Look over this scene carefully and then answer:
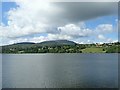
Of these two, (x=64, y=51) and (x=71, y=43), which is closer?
(x=71, y=43)

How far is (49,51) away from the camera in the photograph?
157 meters

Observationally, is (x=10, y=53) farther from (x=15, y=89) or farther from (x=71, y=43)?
(x=15, y=89)

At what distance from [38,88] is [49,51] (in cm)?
12728

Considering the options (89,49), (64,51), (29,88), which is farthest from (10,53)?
(29,88)

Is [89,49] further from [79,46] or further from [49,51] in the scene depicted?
[49,51]

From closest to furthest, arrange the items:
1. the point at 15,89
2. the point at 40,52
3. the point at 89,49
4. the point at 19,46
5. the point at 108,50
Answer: the point at 15,89 → the point at 19,46 → the point at 108,50 → the point at 89,49 → the point at 40,52

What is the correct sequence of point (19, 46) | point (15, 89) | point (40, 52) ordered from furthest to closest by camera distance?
point (40, 52)
point (19, 46)
point (15, 89)

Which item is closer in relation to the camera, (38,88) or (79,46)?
(38,88)

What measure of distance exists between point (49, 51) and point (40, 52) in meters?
5.55

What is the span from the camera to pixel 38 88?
29.7 metres

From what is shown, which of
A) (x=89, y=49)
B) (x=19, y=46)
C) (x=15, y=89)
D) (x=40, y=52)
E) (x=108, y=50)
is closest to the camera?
(x=15, y=89)

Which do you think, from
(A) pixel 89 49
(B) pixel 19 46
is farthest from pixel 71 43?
(B) pixel 19 46

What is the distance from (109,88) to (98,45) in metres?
103

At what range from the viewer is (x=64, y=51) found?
150 m
